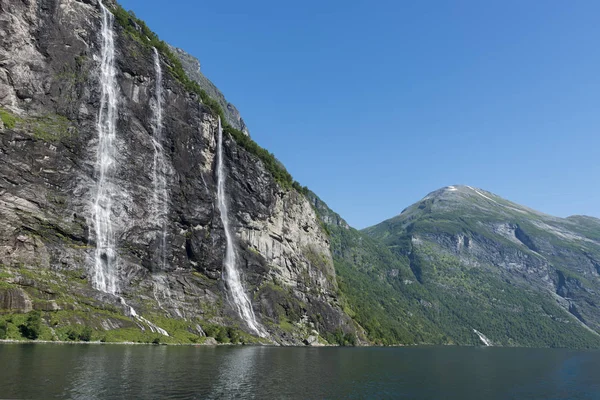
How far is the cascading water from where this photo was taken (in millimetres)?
91875

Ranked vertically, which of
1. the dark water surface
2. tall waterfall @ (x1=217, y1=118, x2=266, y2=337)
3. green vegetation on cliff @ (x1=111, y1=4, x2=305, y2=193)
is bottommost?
the dark water surface

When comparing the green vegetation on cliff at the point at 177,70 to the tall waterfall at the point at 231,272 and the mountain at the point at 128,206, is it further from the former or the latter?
the tall waterfall at the point at 231,272

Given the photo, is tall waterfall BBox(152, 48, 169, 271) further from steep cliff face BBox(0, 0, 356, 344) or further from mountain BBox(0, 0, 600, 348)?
steep cliff face BBox(0, 0, 356, 344)

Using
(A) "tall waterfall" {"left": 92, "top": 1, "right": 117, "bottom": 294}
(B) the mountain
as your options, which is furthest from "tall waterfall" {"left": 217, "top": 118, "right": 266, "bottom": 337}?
(A) "tall waterfall" {"left": 92, "top": 1, "right": 117, "bottom": 294}

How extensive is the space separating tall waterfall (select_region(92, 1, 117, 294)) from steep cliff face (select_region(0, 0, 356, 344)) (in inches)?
48.1

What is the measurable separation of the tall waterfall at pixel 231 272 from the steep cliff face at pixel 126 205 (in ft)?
7.29

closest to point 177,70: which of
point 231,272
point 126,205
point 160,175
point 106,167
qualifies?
point 160,175

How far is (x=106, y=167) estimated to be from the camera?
10319 centimetres

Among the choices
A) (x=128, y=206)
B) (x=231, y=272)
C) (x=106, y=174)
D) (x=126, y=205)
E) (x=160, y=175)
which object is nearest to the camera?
(x=106, y=174)

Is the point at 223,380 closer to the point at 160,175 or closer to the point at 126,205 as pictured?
the point at 126,205

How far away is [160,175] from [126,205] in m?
12.9

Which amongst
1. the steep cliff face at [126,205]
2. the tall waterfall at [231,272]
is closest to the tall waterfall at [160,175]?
the steep cliff face at [126,205]

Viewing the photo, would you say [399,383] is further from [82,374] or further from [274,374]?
[82,374]

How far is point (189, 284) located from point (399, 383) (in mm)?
64645
